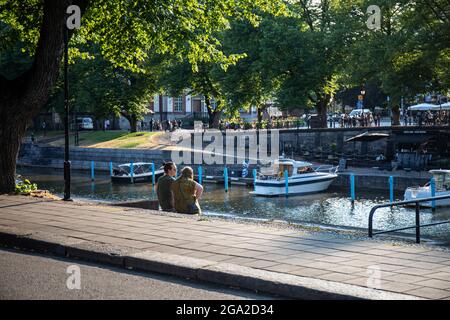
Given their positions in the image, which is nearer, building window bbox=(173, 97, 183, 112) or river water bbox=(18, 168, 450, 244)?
river water bbox=(18, 168, 450, 244)

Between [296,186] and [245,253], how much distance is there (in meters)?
33.2

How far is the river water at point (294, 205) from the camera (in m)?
31.4

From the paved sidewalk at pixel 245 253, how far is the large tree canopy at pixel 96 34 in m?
4.95

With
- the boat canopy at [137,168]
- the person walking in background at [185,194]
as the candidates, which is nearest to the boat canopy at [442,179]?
the person walking in background at [185,194]

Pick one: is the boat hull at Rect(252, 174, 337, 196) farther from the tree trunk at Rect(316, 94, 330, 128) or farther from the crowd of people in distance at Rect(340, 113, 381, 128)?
the crowd of people in distance at Rect(340, 113, 381, 128)

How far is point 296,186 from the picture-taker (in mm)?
43375

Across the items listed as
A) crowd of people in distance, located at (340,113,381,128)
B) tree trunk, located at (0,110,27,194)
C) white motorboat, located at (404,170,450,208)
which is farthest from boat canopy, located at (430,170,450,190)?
crowd of people in distance, located at (340,113,381,128)

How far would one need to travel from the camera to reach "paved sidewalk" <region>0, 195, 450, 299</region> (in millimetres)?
8359

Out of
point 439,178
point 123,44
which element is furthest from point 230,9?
point 439,178

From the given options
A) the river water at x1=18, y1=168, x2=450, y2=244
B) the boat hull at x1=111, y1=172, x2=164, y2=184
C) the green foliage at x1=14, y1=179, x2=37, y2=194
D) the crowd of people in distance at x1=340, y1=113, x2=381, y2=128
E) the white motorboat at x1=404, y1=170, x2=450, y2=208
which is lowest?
the river water at x1=18, y1=168, x2=450, y2=244

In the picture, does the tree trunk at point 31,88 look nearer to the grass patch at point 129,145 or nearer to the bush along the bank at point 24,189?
the bush along the bank at point 24,189

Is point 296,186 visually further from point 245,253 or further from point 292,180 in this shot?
point 245,253

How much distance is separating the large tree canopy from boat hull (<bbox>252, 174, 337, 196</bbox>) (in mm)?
19363

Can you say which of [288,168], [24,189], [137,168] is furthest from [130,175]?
[24,189]
